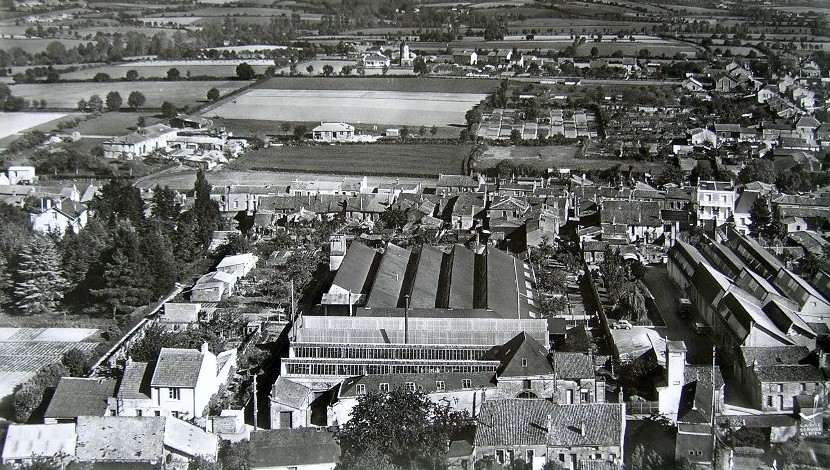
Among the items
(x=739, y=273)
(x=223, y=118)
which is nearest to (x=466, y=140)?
(x=223, y=118)

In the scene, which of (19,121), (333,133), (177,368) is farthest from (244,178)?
(177,368)

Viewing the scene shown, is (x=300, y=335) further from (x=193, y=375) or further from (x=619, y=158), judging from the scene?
(x=619, y=158)

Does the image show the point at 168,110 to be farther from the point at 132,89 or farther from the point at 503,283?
the point at 503,283

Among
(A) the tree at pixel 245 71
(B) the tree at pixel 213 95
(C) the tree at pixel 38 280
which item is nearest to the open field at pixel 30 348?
(C) the tree at pixel 38 280

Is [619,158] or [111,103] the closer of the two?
[619,158]

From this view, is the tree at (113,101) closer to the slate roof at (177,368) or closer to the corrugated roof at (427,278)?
the corrugated roof at (427,278)

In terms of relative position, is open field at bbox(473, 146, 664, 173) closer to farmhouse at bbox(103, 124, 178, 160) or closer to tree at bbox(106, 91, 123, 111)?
farmhouse at bbox(103, 124, 178, 160)
